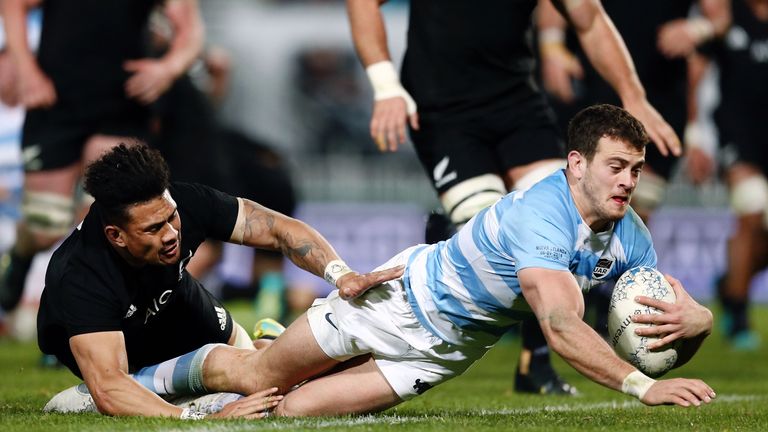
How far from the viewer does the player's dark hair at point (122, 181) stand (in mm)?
5746

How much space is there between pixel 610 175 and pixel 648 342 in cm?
65

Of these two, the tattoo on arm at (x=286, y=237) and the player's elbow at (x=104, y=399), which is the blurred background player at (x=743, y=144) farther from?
the player's elbow at (x=104, y=399)

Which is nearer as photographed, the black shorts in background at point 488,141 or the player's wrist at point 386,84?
the player's wrist at point 386,84

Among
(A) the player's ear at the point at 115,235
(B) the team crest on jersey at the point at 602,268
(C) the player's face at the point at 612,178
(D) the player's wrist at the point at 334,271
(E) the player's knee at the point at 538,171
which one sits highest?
(C) the player's face at the point at 612,178

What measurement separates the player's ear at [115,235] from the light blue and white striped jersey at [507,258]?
1.19m

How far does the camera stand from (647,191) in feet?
31.4

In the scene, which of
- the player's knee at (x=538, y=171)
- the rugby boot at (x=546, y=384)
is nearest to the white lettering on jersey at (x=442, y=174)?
the player's knee at (x=538, y=171)

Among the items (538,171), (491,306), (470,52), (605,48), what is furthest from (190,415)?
(605,48)

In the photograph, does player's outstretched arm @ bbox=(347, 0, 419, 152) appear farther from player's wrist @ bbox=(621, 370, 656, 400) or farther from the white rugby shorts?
player's wrist @ bbox=(621, 370, 656, 400)

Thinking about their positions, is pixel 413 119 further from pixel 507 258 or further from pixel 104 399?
pixel 104 399

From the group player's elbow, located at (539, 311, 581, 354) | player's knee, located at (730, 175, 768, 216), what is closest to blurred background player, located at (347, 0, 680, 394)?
player's elbow, located at (539, 311, 581, 354)

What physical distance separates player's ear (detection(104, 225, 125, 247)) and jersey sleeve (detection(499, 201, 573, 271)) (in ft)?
5.24

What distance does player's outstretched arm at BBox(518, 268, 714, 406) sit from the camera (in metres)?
4.96

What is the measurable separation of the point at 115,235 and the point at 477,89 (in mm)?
2258
